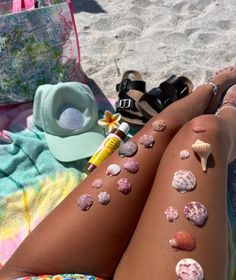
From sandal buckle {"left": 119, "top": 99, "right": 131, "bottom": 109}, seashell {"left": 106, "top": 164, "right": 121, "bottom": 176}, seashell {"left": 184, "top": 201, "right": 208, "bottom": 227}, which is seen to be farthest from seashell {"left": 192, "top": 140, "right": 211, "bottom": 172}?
sandal buckle {"left": 119, "top": 99, "right": 131, "bottom": 109}

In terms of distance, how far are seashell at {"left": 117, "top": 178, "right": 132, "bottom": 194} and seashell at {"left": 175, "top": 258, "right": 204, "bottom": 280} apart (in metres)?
0.29

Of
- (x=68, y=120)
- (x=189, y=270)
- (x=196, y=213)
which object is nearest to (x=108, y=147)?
(x=68, y=120)

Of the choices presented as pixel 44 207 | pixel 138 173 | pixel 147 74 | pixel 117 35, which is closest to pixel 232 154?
pixel 138 173

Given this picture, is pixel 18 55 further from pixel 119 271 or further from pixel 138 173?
pixel 119 271

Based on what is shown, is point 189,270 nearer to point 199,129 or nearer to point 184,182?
point 184,182

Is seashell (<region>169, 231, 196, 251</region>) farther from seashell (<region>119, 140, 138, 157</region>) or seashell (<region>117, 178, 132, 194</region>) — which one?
seashell (<region>119, 140, 138, 157</region>)

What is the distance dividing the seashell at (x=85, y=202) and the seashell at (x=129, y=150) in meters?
0.18

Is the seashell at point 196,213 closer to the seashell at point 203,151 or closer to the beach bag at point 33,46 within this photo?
the seashell at point 203,151

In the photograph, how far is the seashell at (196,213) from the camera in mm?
1057

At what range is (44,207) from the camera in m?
1.54

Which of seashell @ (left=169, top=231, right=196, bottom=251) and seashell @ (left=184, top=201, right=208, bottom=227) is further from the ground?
seashell @ (left=184, top=201, right=208, bottom=227)

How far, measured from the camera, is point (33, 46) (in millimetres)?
1916

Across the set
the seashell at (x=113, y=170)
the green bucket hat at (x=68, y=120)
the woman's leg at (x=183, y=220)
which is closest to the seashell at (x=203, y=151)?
the woman's leg at (x=183, y=220)

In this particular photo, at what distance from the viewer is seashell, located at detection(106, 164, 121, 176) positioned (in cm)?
125
